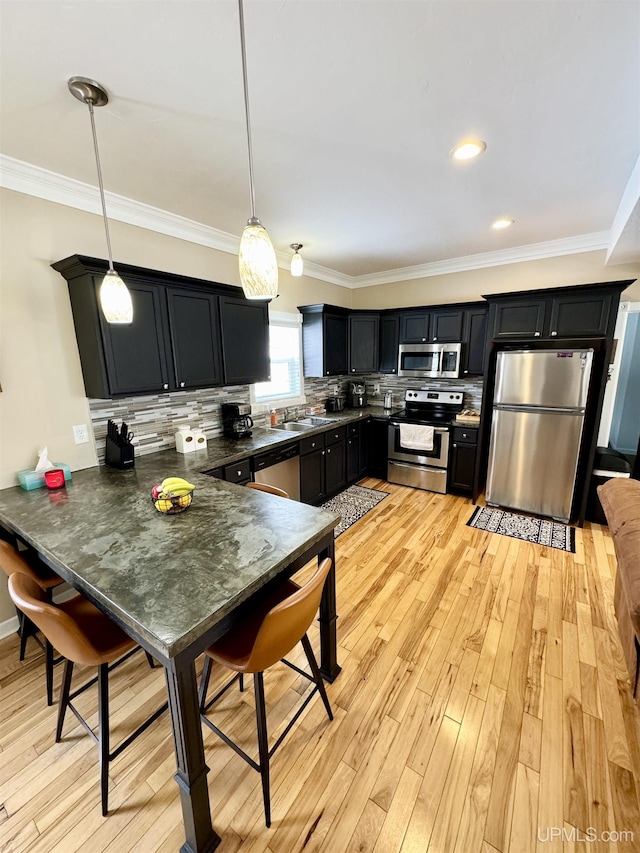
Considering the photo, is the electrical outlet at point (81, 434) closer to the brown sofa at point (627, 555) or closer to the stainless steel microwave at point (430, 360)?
the brown sofa at point (627, 555)

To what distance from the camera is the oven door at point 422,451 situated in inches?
157

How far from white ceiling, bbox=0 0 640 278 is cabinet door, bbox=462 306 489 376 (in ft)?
4.43

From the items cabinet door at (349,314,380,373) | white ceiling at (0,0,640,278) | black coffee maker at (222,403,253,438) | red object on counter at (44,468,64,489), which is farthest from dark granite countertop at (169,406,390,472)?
white ceiling at (0,0,640,278)

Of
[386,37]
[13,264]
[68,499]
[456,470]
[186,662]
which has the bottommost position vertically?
[456,470]

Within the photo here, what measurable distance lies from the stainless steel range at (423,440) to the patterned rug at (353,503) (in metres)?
0.43

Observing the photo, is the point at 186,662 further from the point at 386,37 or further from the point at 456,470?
the point at 456,470

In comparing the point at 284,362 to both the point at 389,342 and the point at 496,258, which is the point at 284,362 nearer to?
the point at 389,342

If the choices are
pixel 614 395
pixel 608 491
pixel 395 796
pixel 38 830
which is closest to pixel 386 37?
pixel 608 491

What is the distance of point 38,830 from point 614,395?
5.10 metres

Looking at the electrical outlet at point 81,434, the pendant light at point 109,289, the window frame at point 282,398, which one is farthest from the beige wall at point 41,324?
the window frame at point 282,398

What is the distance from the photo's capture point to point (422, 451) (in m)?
4.15

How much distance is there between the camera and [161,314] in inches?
98.0

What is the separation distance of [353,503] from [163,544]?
271 cm

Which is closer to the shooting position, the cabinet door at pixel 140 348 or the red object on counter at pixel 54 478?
the red object on counter at pixel 54 478
